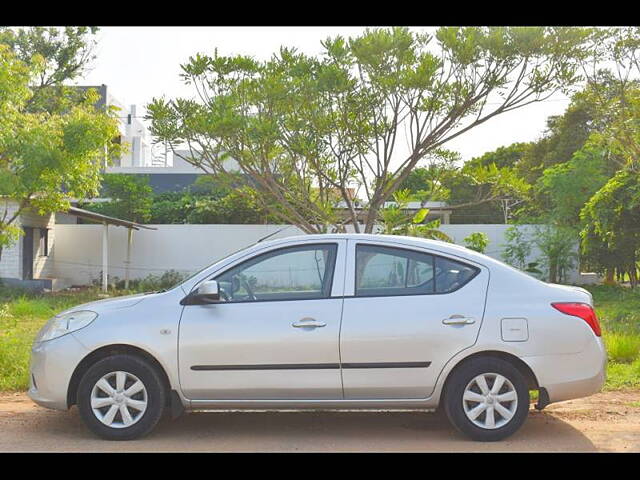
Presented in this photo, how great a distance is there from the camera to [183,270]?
2653 centimetres

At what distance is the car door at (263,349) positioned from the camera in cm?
616

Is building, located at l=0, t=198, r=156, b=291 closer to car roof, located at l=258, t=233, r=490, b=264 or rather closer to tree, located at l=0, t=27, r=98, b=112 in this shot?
tree, located at l=0, t=27, r=98, b=112

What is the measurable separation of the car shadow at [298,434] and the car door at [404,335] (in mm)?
453

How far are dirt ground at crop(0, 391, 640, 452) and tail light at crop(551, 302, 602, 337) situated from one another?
928 millimetres

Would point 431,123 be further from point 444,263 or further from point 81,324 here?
point 81,324

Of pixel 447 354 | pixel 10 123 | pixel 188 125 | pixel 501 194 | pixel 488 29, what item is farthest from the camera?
pixel 10 123

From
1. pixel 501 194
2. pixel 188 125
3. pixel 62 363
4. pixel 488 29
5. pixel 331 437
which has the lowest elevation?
pixel 331 437

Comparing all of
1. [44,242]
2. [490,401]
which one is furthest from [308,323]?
Result: [44,242]

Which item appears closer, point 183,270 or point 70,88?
point 183,270

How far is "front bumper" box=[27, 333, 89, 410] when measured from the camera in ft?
20.6

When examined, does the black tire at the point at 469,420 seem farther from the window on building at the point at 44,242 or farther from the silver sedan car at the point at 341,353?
the window on building at the point at 44,242

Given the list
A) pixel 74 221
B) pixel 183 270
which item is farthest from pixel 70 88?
pixel 183 270

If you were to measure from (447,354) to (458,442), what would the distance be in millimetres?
704

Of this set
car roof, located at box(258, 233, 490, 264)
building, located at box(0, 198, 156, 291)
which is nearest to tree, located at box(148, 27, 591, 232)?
car roof, located at box(258, 233, 490, 264)
